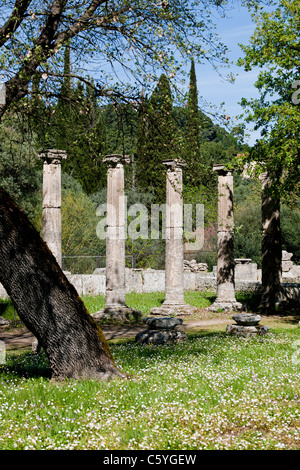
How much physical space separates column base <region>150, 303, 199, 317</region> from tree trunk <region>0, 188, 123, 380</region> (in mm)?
11877

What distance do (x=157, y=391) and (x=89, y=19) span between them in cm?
627

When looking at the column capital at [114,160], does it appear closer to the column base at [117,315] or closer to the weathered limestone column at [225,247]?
the weathered limestone column at [225,247]

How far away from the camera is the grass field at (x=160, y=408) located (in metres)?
4.63

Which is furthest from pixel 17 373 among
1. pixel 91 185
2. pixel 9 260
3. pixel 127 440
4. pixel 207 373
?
pixel 91 185

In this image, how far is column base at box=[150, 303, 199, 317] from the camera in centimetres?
1844

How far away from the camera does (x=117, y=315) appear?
1723 cm

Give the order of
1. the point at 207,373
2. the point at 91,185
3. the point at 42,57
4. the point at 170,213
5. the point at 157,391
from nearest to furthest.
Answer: the point at 157,391 → the point at 207,373 → the point at 42,57 → the point at 170,213 → the point at 91,185

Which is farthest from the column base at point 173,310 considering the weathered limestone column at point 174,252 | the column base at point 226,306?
the column base at point 226,306

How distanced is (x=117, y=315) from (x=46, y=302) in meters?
11.0

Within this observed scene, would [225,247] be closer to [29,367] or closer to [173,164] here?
[173,164]

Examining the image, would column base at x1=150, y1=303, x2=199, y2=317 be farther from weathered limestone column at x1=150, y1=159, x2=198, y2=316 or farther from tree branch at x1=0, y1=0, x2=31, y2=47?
tree branch at x1=0, y1=0, x2=31, y2=47

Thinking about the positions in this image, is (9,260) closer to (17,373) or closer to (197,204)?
(17,373)

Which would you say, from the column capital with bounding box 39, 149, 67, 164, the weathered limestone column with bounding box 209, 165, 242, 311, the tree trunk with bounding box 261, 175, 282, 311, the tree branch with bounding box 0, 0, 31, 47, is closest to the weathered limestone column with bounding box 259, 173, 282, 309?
the tree trunk with bounding box 261, 175, 282, 311

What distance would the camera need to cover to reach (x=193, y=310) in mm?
19016
